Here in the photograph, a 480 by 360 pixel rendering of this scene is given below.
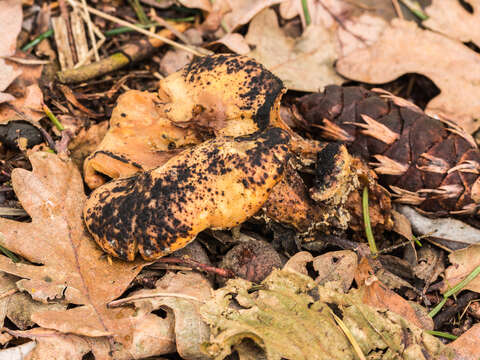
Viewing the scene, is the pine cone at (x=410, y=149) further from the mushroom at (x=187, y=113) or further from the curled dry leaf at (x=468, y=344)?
the curled dry leaf at (x=468, y=344)

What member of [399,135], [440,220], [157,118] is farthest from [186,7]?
[440,220]

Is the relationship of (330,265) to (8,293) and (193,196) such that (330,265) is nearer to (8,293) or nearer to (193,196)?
(193,196)

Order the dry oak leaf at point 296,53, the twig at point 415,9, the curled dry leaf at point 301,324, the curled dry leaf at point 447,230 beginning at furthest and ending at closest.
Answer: the twig at point 415,9 < the dry oak leaf at point 296,53 < the curled dry leaf at point 447,230 < the curled dry leaf at point 301,324

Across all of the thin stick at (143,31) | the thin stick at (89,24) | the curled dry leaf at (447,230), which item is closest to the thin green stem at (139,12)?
the thin stick at (143,31)

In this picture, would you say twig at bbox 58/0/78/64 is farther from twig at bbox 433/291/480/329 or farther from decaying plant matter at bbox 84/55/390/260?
twig at bbox 433/291/480/329

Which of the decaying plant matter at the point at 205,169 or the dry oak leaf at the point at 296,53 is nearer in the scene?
the decaying plant matter at the point at 205,169

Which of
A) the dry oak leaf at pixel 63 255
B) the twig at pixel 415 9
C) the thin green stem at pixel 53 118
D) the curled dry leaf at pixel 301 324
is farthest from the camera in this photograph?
the twig at pixel 415 9

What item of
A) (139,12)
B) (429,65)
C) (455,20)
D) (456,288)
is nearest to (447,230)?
(456,288)
